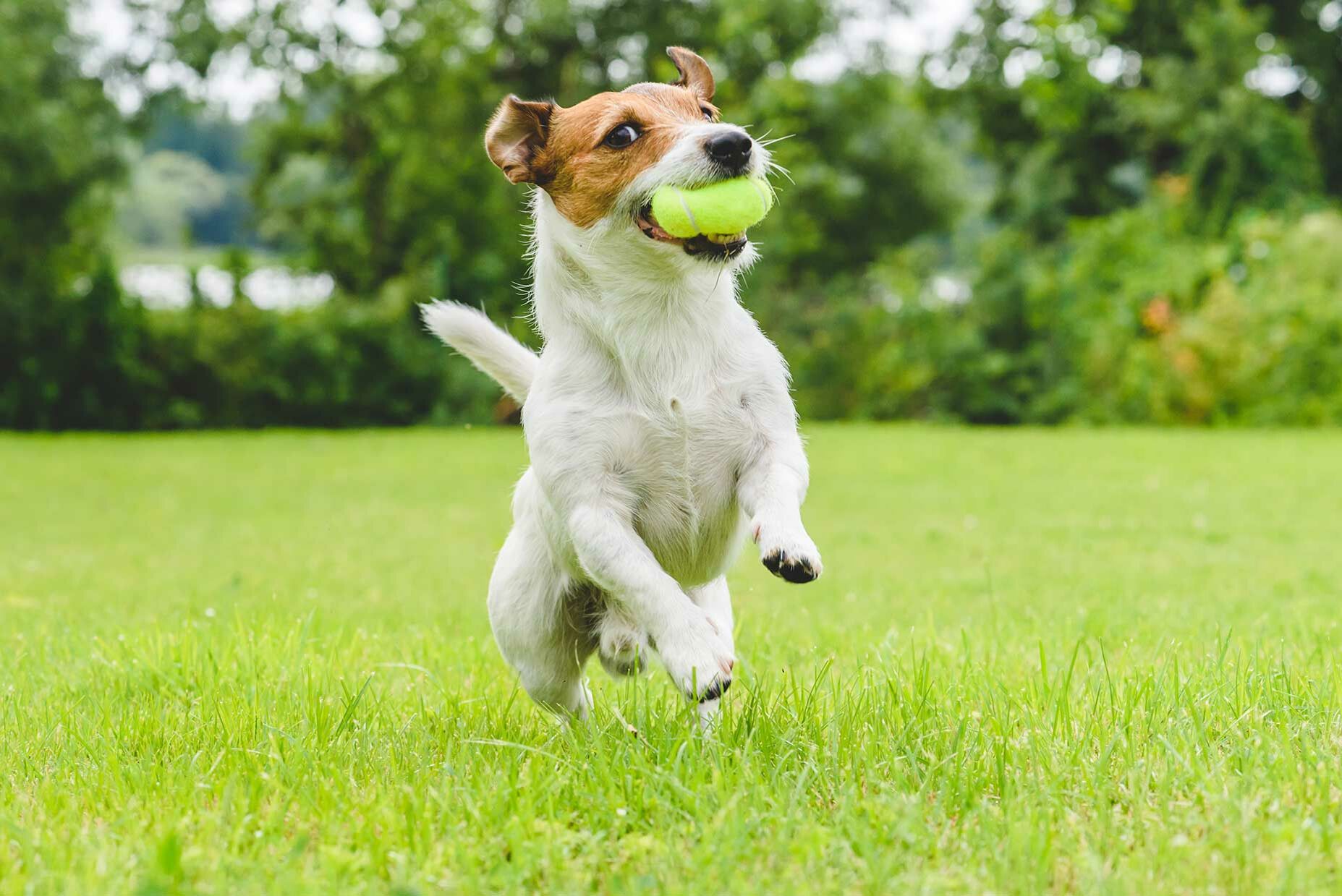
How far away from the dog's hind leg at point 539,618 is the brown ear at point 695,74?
3.95 feet

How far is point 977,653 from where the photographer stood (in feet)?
14.5

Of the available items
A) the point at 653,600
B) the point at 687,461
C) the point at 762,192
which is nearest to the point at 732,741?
the point at 653,600

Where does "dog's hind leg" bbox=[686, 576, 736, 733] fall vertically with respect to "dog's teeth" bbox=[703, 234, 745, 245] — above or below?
below

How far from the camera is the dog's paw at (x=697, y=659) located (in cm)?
282

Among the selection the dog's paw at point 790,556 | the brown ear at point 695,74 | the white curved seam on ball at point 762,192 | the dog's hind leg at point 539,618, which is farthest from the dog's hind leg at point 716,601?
the brown ear at point 695,74

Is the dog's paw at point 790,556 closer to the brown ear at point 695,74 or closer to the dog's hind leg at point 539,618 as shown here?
the dog's hind leg at point 539,618

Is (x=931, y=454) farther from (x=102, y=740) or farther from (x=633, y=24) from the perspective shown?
(x=633, y=24)

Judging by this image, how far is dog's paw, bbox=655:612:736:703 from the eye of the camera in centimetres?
282

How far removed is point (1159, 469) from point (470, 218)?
1344 cm

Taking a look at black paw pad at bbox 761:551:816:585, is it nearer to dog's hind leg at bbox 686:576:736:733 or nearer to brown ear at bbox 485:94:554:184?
dog's hind leg at bbox 686:576:736:733

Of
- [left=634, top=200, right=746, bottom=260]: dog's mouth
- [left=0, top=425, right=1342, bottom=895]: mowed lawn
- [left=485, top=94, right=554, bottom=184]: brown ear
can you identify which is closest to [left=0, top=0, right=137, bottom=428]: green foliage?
[left=0, top=425, right=1342, bottom=895]: mowed lawn

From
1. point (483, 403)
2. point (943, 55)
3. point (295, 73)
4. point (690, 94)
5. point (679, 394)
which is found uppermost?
point (943, 55)

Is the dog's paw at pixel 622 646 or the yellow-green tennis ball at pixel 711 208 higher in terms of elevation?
the yellow-green tennis ball at pixel 711 208

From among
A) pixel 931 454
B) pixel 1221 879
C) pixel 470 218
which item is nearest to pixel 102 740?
pixel 1221 879
